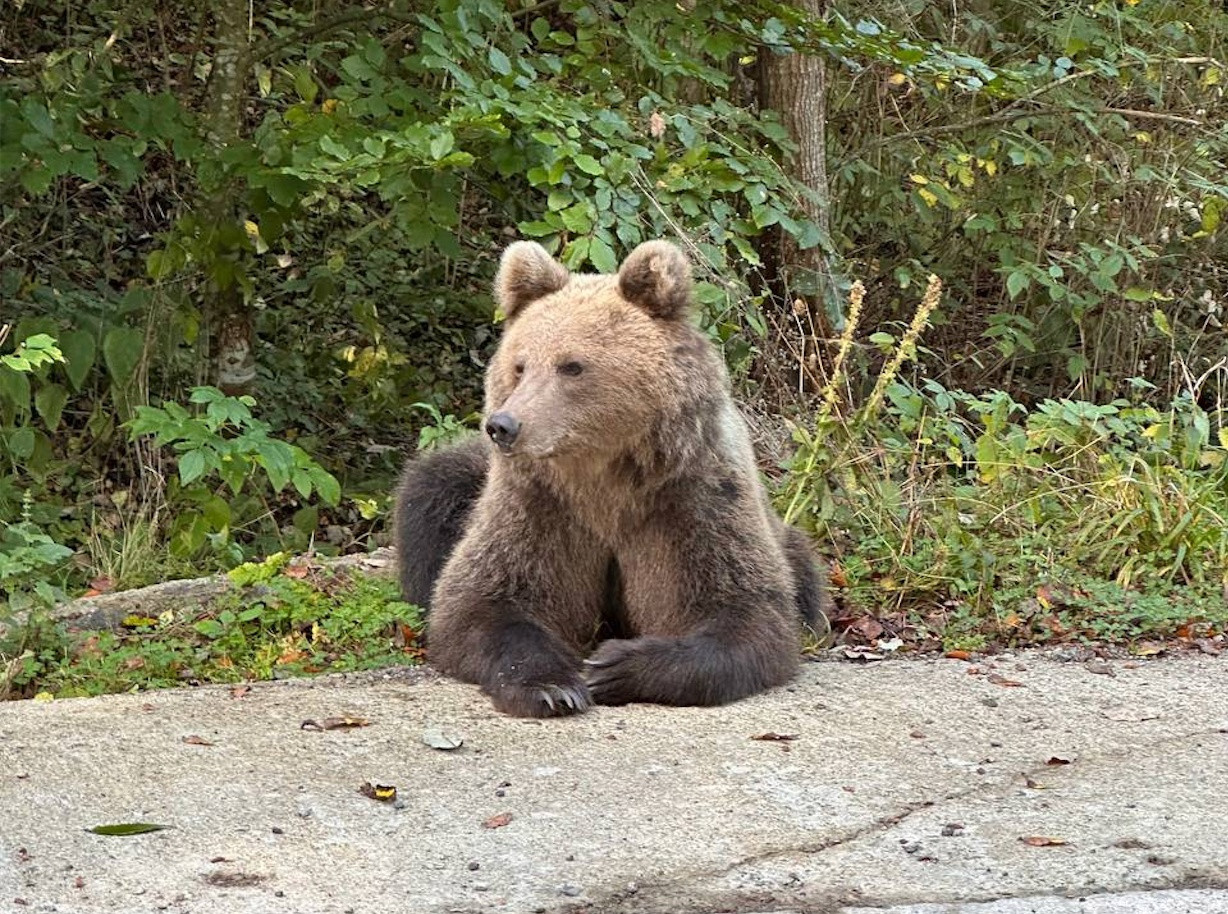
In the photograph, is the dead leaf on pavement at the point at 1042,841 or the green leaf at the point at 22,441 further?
the green leaf at the point at 22,441

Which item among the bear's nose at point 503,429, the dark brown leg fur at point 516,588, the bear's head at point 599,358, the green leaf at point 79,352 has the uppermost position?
the bear's head at point 599,358

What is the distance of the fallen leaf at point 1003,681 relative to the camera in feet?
16.2

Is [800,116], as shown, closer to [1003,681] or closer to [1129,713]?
[1003,681]

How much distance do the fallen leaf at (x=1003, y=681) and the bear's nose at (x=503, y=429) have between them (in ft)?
5.23

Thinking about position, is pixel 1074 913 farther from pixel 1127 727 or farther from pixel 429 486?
pixel 429 486

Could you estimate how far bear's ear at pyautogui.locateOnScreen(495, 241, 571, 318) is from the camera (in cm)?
514

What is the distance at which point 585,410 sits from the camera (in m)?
4.83

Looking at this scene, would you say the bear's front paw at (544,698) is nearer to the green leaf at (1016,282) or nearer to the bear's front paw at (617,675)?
the bear's front paw at (617,675)

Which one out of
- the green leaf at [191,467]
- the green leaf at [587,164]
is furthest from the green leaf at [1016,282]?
the green leaf at [191,467]

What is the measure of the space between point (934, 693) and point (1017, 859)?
4.56 ft

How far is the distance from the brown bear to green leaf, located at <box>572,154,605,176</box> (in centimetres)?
87

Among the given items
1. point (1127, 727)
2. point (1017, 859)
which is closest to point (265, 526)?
point (1127, 727)

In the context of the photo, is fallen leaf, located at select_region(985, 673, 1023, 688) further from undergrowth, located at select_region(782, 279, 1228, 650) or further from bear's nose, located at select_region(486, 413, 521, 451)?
bear's nose, located at select_region(486, 413, 521, 451)

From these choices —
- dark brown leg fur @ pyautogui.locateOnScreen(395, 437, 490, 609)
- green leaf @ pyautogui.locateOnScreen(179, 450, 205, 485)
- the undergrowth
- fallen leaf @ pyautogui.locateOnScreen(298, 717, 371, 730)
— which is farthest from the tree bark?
fallen leaf @ pyautogui.locateOnScreen(298, 717, 371, 730)
